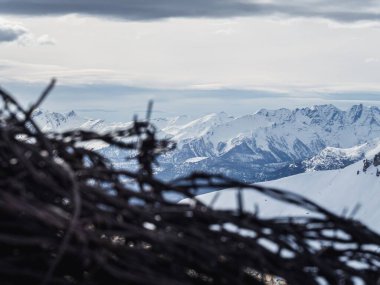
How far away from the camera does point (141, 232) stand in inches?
67.5

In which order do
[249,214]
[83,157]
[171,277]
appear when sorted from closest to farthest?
[171,277], [249,214], [83,157]

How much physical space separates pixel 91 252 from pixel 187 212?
1.27 ft

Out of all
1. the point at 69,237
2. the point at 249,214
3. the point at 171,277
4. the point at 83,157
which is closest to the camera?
the point at 69,237

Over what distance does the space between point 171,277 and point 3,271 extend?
42cm

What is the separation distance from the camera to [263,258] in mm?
1832

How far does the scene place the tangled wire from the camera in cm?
168

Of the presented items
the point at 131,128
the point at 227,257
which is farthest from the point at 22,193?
the point at 131,128

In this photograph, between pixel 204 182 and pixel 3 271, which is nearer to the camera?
pixel 3 271

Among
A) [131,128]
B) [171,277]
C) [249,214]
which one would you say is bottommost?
[171,277]

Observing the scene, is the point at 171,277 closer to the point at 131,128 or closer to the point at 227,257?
the point at 227,257

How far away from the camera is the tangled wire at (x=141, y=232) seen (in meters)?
1.68

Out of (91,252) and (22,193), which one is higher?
(22,193)

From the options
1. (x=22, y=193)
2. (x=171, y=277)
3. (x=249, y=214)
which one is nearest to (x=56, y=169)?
(x=22, y=193)

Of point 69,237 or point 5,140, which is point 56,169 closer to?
point 5,140
